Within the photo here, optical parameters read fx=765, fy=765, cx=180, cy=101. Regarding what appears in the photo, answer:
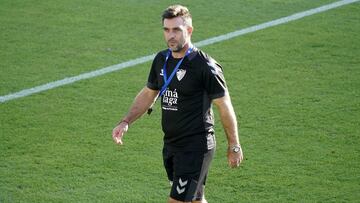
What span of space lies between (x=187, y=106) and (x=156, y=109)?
326 centimetres

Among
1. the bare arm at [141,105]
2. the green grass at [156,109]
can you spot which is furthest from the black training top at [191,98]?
the green grass at [156,109]

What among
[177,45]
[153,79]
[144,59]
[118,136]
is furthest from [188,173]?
[144,59]

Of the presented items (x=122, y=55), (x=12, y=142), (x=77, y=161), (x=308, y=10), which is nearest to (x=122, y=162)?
(x=77, y=161)

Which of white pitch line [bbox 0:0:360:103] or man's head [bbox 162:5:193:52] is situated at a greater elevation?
man's head [bbox 162:5:193:52]

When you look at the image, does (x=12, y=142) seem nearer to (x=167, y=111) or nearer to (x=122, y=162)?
(x=122, y=162)

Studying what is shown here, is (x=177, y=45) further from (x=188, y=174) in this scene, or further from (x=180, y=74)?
(x=188, y=174)

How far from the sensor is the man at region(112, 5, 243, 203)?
584cm

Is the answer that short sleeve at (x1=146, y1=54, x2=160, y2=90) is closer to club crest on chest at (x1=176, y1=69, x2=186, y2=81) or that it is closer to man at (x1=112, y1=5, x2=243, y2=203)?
man at (x1=112, y1=5, x2=243, y2=203)

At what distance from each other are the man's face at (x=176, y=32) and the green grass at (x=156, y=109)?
1850mm

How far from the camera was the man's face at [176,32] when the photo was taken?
5.80 meters

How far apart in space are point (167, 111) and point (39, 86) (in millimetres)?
4053

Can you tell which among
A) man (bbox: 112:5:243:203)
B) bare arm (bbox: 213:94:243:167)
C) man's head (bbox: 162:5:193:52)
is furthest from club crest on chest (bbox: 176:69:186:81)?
bare arm (bbox: 213:94:243:167)

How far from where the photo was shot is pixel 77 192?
284 inches

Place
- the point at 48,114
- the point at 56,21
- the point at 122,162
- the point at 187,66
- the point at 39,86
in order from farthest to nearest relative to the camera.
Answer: the point at 56,21 → the point at 39,86 → the point at 48,114 → the point at 122,162 → the point at 187,66
